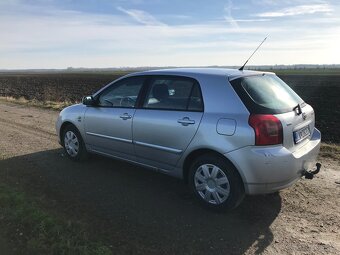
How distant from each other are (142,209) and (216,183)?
98cm

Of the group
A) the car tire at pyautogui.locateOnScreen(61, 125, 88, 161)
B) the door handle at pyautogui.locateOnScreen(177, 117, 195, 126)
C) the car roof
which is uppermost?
the car roof

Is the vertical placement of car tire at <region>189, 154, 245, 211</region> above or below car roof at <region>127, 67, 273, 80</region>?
below

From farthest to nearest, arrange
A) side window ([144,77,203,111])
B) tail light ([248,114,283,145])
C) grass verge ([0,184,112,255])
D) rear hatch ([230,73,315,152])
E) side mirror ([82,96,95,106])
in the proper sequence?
1. side mirror ([82,96,95,106])
2. side window ([144,77,203,111])
3. rear hatch ([230,73,315,152])
4. tail light ([248,114,283,145])
5. grass verge ([0,184,112,255])

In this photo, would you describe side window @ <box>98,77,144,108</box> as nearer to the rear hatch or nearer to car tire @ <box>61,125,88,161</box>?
car tire @ <box>61,125,88,161</box>

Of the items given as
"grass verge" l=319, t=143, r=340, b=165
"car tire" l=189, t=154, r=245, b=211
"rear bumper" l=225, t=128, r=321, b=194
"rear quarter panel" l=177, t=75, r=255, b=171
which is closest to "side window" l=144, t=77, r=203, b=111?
"rear quarter panel" l=177, t=75, r=255, b=171

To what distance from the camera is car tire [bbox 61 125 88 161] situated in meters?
6.80

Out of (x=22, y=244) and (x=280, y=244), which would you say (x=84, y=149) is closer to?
(x=22, y=244)

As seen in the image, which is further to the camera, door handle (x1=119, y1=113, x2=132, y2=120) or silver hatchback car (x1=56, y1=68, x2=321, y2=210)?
door handle (x1=119, y1=113, x2=132, y2=120)

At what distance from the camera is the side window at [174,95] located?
5.00 meters

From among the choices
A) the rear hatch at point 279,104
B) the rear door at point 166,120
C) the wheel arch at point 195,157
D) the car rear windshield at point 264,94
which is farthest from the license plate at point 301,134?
the rear door at point 166,120

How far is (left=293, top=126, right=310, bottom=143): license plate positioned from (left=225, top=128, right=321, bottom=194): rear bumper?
0.20 metres

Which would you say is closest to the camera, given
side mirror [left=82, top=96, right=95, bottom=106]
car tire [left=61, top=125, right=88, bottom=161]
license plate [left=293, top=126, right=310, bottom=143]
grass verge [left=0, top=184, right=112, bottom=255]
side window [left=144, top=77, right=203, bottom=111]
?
grass verge [left=0, top=184, right=112, bottom=255]

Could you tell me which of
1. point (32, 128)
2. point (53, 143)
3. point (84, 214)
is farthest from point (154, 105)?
point (32, 128)

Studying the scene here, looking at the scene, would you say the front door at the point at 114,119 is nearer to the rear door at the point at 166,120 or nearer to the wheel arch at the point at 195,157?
the rear door at the point at 166,120
